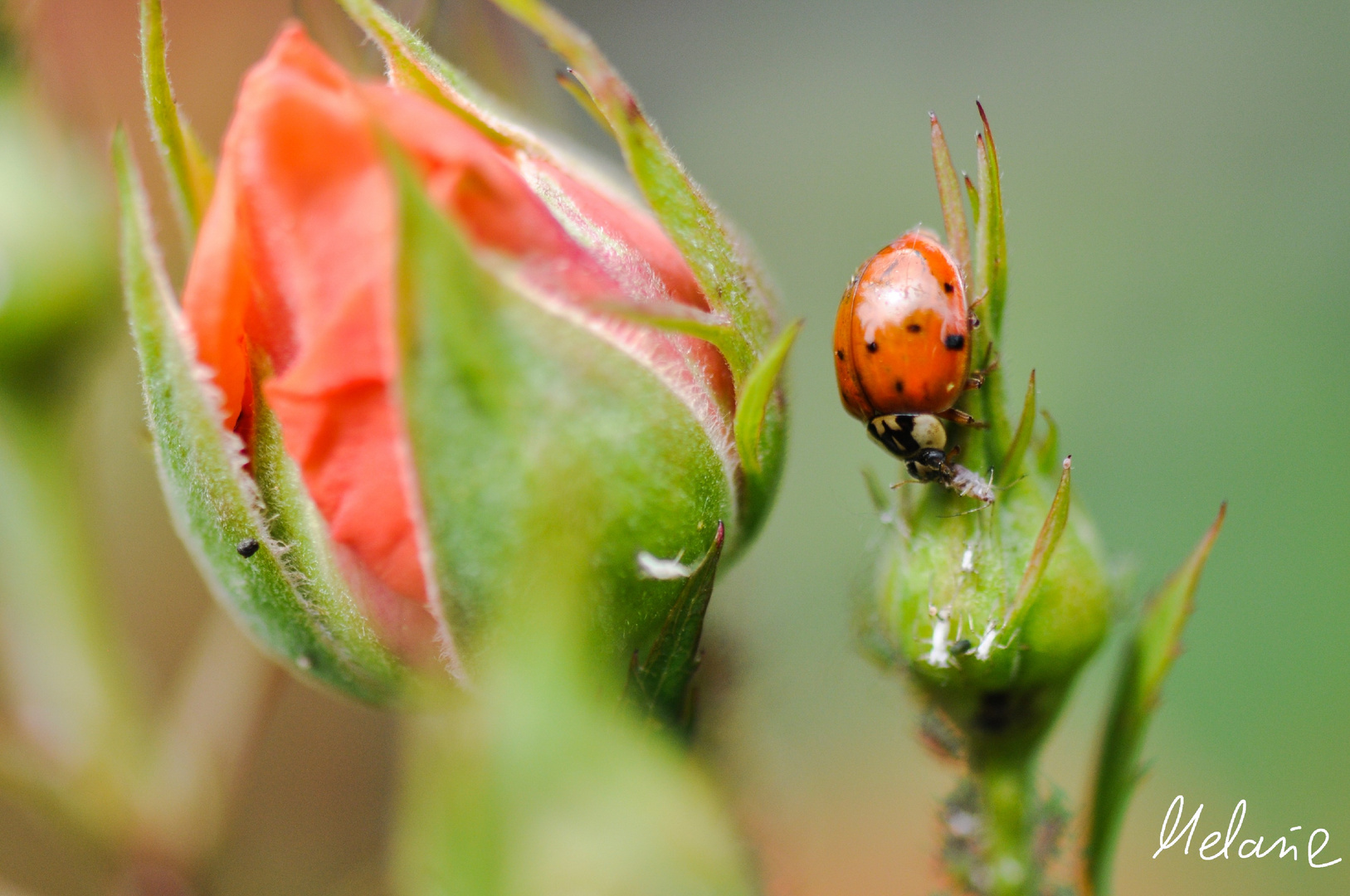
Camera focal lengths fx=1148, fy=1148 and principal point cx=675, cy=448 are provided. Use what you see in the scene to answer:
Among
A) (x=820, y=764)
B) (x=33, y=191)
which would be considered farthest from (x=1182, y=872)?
(x=33, y=191)

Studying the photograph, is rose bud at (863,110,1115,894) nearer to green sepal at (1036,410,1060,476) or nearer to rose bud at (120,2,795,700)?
green sepal at (1036,410,1060,476)

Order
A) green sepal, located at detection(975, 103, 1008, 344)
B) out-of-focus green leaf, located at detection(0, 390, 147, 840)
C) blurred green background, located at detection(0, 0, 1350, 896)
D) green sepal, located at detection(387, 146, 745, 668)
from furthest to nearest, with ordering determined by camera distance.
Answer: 1. blurred green background, located at detection(0, 0, 1350, 896)
2. out-of-focus green leaf, located at detection(0, 390, 147, 840)
3. green sepal, located at detection(975, 103, 1008, 344)
4. green sepal, located at detection(387, 146, 745, 668)

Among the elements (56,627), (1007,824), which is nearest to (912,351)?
(1007,824)

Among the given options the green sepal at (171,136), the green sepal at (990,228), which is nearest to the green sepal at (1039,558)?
the green sepal at (990,228)

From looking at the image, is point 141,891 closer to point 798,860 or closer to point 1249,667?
point 798,860
